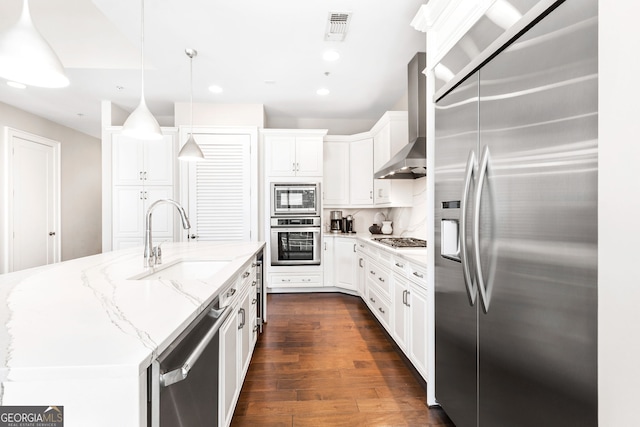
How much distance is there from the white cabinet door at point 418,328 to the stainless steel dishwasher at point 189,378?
4.18 feet

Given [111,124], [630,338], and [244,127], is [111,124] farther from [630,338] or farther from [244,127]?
[630,338]

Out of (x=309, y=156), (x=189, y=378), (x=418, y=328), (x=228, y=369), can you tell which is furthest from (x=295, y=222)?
(x=189, y=378)

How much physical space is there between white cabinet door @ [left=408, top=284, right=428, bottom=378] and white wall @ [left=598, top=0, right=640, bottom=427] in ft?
3.98

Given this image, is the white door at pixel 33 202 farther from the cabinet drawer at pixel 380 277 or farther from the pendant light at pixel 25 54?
the cabinet drawer at pixel 380 277

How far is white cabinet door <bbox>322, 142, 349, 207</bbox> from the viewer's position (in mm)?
4648

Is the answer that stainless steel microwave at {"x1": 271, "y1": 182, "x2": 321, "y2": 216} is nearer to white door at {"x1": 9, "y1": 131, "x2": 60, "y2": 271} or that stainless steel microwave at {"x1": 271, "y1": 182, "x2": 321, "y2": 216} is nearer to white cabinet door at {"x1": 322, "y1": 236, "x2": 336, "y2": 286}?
white cabinet door at {"x1": 322, "y1": 236, "x2": 336, "y2": 286}

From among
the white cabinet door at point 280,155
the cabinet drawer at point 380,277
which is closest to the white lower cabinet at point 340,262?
the cabinet drawer at point 380,277

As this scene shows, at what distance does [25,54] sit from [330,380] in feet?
7.56

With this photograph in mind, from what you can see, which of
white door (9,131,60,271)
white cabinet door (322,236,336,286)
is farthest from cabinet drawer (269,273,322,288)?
white door (9,131,60,271)

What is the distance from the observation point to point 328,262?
4477mm

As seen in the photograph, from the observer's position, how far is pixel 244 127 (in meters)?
4.30

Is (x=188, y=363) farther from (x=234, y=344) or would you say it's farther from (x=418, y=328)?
(x=418, y=328)

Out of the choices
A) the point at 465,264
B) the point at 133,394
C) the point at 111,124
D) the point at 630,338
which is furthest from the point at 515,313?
the point at 111,124

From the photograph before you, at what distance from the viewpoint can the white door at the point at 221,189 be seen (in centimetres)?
425
